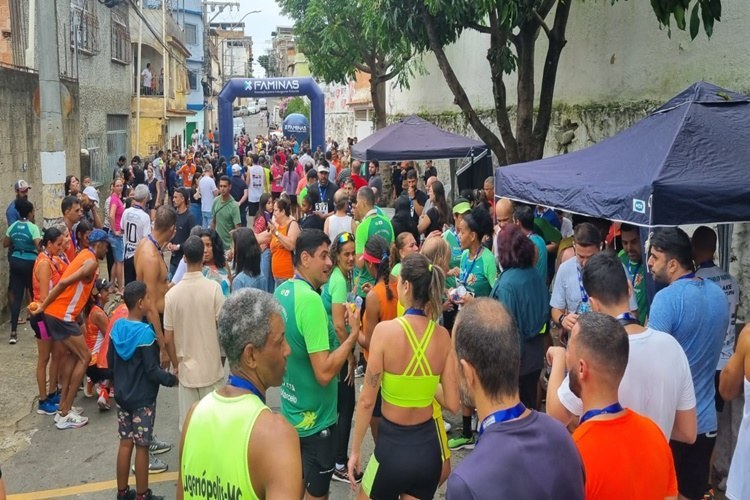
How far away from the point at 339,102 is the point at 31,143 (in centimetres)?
2814

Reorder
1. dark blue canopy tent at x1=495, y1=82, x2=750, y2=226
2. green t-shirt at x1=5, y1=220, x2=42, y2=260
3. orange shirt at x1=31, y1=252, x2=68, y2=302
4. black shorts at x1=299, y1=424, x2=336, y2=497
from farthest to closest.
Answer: green t-shirt at x1=5, y1=220, x2=42, y2=260, orange shirt at x1=31, y1=252, x2=68, y2=302, dark blue canopy tent at x1=495, y1=82, x2=750, y2=226, black shorts at x1=299, y1=424, x2=336, y2=497

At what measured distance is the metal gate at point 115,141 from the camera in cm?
2150

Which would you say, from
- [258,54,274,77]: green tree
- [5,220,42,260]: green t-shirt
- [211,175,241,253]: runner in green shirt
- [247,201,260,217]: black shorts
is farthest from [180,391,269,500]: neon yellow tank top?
[258,54,274,77]: green tree

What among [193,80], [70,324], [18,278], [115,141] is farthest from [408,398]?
[193,80]

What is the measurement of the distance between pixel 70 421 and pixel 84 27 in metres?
15.3

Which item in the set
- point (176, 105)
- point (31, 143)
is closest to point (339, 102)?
point (176, 105)

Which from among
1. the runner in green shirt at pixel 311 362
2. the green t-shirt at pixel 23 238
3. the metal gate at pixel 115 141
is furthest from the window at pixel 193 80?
the runner in green shirt at pixel 311 362

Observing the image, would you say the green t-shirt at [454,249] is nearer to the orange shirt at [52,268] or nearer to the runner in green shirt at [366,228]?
the runner in green shirt at [366,228]

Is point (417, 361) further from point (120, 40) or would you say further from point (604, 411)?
point (120, 40)

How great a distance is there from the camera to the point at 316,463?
166 inches

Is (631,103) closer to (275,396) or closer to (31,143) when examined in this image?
(275,396)

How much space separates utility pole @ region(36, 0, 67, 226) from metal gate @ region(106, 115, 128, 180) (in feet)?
38.0

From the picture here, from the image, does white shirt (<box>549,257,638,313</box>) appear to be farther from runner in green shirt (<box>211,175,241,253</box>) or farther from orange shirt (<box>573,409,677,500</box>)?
runner in green shirt (<box>211,175,241,253</box>)

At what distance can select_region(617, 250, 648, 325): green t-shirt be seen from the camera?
5.70 meters
